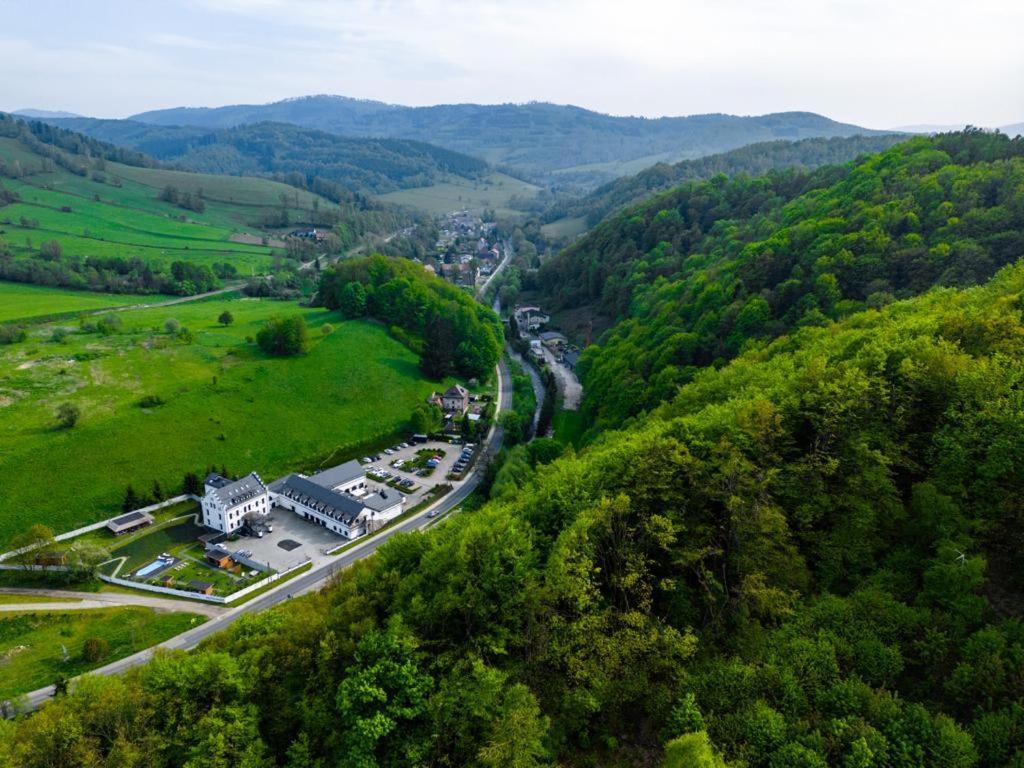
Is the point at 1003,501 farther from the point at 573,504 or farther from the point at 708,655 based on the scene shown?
the point at 573,504

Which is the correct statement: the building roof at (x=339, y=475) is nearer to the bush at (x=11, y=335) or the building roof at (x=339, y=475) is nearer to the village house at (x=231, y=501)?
the village house at (x=231, y=501)

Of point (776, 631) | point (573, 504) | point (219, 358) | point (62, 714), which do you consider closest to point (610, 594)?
point (573, 504)

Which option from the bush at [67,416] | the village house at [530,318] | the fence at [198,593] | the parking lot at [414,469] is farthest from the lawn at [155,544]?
the village house at [530,318]

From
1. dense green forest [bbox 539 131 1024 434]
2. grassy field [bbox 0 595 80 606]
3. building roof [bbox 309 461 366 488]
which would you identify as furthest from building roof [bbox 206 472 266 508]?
dense green forest [bbox 539 131 1024 434]

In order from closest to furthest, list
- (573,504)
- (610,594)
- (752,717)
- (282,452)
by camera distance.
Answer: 1. (752,717)
2. (610,594)
3. (573,504)
4. (282,452)

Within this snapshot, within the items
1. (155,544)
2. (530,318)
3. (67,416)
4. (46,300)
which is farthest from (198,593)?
(530,318)

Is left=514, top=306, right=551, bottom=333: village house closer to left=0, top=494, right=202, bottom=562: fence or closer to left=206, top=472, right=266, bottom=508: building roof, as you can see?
left=206, top=472, right=266, bottom=508: building roof

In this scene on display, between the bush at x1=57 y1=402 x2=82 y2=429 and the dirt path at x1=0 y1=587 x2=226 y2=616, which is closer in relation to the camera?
the dirt path at x1=0 y1=587 x2=226 y2=616
